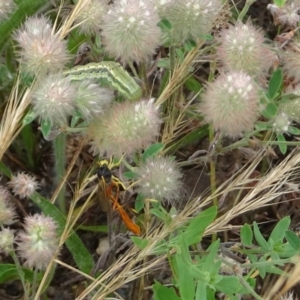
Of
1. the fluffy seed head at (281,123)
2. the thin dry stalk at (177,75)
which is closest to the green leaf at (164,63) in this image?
the thin dry stalk at (177,75)

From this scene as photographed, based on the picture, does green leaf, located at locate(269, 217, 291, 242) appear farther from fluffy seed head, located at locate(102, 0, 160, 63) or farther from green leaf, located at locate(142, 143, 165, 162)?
fluffy seed head, located at locate(102, 0, 160, 63)

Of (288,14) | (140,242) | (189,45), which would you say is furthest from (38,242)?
(288,14)

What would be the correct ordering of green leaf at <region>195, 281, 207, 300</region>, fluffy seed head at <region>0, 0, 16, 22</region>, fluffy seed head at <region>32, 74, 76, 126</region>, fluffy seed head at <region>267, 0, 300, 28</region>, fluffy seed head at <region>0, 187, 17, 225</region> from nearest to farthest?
green leaf at <region>195, 281, 207, 300</region>, fluffy seed head at <region>32, 74, 76, 126</region>, fluffy seed head at <region>0, 187, 17, 225</region>, fluffy seed head at <region>0, 0, 16, 22</region>, fluffy seed head at <region>267, 0, 300, 28</region>

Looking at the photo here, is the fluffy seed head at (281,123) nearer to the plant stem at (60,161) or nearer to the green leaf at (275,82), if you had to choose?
the green leaf at (275,82)

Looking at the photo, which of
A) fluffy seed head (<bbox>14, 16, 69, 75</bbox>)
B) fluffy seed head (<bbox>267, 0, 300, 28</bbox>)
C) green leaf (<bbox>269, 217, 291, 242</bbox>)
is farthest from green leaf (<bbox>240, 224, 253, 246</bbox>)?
fluffy seed head (<bbox>267, 0, 300, 28</bbox>)

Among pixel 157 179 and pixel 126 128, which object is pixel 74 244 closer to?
pixel 157 179

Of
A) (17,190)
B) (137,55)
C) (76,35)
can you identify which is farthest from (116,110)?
(76,35)
